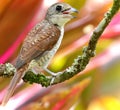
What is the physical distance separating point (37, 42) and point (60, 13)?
3.0 inches

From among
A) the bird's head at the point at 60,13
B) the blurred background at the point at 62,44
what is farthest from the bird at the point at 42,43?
the blurred background at the point at 62,44

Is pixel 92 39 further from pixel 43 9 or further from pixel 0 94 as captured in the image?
pixel 43 9

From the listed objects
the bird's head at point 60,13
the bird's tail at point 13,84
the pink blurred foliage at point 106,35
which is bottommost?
the pink blurred foliage at point 106,35

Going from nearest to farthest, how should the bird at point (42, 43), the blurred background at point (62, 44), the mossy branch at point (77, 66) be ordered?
A: the mossy branch at point (77, 66)
the bird at point (42, 43)
the blurred background at point (62, 44)

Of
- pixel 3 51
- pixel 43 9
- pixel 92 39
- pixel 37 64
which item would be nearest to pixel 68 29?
pixel 43 9

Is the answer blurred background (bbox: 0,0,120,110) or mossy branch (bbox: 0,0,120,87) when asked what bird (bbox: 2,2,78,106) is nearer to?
mossy branch (bbox: 0,0,120,87)

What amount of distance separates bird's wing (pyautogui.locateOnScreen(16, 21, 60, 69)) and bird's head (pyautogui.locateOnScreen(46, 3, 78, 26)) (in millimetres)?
18

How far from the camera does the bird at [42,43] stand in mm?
650

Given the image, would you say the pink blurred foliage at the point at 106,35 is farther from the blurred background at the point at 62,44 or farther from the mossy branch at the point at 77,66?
the mossy branch at the point at 77,66

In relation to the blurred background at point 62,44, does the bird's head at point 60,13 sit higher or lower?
higher

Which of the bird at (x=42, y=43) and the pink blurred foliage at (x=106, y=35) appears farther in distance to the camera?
the pink blurred foliage at (x=106, y=35)

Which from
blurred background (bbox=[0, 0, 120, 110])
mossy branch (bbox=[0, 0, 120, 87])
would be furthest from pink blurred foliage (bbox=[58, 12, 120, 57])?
mossy branch (bbox=[0, 0, 120, 87])

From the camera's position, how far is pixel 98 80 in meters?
1.30

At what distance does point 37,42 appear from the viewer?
68 centimetres
